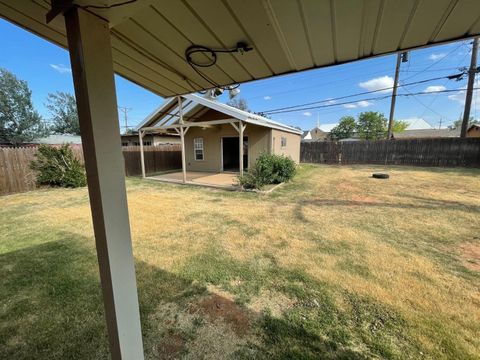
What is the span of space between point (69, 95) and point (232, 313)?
4435 centimetres

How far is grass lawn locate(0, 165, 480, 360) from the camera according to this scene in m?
1.86

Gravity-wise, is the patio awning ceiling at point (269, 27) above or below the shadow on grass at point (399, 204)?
above

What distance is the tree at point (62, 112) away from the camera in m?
33.4

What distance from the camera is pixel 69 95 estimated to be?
3438 cm

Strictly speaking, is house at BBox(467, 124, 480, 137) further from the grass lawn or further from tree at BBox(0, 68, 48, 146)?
tree at BBox(0, 68, 48, 146)

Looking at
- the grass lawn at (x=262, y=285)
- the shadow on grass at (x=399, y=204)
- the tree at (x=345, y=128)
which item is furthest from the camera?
the tree at (x=345, y=128)

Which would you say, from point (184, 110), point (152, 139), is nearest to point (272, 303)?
point (184, 110)

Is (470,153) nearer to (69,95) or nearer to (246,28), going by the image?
(246,28)

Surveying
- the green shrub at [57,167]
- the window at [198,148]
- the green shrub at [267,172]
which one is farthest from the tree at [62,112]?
the green shrub at [267,172]

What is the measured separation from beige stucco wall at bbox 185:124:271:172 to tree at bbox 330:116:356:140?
48639mm

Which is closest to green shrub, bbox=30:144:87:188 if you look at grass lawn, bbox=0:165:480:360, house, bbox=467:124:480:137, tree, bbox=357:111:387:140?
grass lawn, bbox=0:165:480:360

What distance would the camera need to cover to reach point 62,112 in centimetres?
3422

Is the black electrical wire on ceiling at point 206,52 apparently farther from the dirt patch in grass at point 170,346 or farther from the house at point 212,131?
the house at point 212,131

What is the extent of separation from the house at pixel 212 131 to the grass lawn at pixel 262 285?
5.31m
